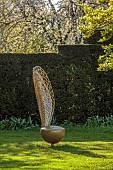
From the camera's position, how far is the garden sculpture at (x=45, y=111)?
8203 millimetres

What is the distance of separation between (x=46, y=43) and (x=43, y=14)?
114 cm

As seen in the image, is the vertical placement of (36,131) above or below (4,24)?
below

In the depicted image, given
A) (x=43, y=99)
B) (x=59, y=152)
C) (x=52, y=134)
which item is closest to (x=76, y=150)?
(x=59, y=152)

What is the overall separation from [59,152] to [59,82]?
467 cm

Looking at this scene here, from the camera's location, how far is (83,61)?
480 inches

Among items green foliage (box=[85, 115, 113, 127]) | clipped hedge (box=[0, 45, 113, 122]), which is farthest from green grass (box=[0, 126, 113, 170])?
clipped hedge (box=[0, 45, 113, 122])

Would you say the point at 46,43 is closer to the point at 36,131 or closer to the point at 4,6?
the point at 4,6

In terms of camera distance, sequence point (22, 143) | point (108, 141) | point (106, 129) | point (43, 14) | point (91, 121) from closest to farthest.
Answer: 1. point (22, 143)
2. point (108, 141)
3. point (106, 129)
4. point (91, 121)
5. point (43, 14)

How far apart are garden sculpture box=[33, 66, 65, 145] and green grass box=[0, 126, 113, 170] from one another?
0.62 feet

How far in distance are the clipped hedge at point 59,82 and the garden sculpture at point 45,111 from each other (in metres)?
3.13

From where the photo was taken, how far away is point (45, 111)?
8.55 m

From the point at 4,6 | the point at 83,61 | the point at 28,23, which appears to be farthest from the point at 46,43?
the point at 83,61

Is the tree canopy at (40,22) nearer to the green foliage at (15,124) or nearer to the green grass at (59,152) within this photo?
the green foliage at (15,124)

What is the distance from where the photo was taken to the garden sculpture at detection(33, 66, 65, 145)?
8203 millimetres
